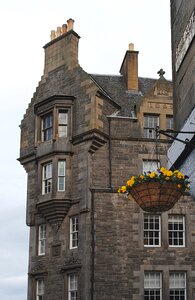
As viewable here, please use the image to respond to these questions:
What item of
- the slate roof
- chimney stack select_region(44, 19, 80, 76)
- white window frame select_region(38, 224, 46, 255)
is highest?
chimney stack select_region(44, 19, 80, 76)

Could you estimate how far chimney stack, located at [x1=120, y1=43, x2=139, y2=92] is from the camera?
33.3 meters

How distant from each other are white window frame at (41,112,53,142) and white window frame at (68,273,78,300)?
7415 mm

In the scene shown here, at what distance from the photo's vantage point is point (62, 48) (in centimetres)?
3294

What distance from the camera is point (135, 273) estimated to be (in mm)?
27500

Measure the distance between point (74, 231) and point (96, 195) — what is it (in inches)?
85.5

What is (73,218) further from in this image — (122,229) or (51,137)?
(51,137)

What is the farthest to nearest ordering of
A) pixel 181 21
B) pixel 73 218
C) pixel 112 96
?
pixel 112 96 → pixel 73 218 → pixel 181 21

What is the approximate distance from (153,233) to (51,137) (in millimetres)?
7404

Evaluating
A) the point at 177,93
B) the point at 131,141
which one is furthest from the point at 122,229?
the point at 177,93

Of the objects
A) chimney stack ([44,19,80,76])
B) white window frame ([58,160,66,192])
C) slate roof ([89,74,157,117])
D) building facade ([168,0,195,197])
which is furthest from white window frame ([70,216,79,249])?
building facade ([168,0,195,197])

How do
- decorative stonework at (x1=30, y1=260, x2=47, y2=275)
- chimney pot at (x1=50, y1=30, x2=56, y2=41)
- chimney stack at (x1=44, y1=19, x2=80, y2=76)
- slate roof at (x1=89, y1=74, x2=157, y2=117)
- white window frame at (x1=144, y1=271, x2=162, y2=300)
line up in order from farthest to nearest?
chimney pot at (x1=50, y1=30, x2=56, y2=41), chimney stack at (x1=44, y1=19, x2=80, y2=76), slate roof at (x1=89, y1=74, x2=157, y2=117), decorative stonework at (x1=30, y1=260, x2=47, y2=275), white window frame at (x1=144, y1=271, x2=162, y2=300)

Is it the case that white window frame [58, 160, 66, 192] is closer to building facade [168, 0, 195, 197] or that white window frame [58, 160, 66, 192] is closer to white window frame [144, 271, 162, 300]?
white window frame [144, 271, 162, 300]

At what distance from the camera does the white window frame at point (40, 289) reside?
1173 inches

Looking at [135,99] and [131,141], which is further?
[135,99]
